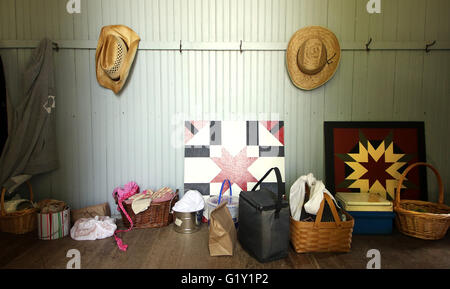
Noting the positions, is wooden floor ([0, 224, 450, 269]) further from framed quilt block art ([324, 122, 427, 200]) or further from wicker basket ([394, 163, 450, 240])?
framed quilt block art ([324, 122, 427, 200])

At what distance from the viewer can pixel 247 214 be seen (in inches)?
56.5

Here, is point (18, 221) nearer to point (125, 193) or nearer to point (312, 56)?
point (125, 193)

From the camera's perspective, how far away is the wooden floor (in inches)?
52.4

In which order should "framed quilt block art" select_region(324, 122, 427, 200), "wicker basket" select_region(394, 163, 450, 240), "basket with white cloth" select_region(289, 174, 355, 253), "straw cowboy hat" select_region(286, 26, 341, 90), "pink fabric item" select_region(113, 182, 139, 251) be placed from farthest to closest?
"framed quilt block art" select_region(324, 122, 427, 200) → "straw cowboy hat" select_region(286, 26, 341, 90) → "pink fabric item" select_region(113, 182, 139, 251) → "wicker basket" select_region(394, 163, 450, 240) → "basket with white cloth" select_region(289, 174, 355, 253)

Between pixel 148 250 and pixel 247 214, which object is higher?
pixel 247 214

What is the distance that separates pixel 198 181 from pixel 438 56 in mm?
2286

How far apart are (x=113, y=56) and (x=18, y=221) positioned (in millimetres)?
1383

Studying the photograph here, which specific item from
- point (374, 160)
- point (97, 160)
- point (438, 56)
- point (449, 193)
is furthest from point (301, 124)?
point (97, 160)

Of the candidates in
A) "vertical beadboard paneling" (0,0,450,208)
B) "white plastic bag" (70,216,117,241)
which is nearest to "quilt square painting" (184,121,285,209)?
"vertical beadboard paneling" (0,0,450,208)

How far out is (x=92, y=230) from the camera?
64.9 inches

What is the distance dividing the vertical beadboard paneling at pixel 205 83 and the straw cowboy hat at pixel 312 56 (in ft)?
0.30

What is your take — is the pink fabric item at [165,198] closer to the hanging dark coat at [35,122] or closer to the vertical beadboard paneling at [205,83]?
the vertical beadboard paneling at [205,83]

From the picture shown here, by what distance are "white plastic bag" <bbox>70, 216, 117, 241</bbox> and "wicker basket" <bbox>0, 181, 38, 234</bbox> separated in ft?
1.17

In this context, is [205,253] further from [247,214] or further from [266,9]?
[266,9]
